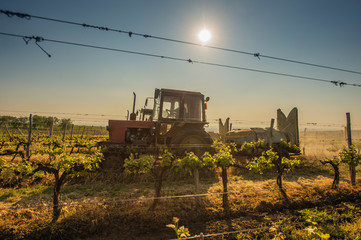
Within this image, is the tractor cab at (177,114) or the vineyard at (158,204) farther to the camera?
the tractor cab at (177,114)

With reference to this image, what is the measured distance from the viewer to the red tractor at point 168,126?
6.52 metres

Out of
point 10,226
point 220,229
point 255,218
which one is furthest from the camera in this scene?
point 255,218

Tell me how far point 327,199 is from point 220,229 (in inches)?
132

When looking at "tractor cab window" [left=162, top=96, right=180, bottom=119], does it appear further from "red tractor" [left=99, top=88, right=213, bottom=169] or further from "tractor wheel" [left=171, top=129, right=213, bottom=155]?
"tractor wheel" [left=171, top=129, right=213, bottom=155]

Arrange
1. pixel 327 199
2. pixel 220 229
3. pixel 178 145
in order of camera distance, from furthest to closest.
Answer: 1. pixel 178 145
2. pixel 327 199
3. pixel 220 229

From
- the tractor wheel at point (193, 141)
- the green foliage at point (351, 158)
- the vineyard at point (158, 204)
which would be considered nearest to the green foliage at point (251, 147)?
the vineyard at point (158, 204)

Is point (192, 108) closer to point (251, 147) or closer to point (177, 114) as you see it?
point (177, 114)

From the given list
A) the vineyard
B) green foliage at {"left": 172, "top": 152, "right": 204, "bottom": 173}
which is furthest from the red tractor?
green foliage at {"left": 172, "top": 152, "right": 204, "bottom": 173}

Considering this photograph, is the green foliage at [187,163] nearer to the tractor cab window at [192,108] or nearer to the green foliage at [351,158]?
the tractor cab window at [192,108]

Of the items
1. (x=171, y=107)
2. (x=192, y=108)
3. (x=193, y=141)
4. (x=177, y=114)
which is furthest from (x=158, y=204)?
(x=192, y=108)

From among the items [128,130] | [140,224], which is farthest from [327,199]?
[128,130]

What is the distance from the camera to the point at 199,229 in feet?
11.2

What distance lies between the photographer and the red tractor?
6516 millimetres

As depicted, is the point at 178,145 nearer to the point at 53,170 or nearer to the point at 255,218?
the point at 255,218
